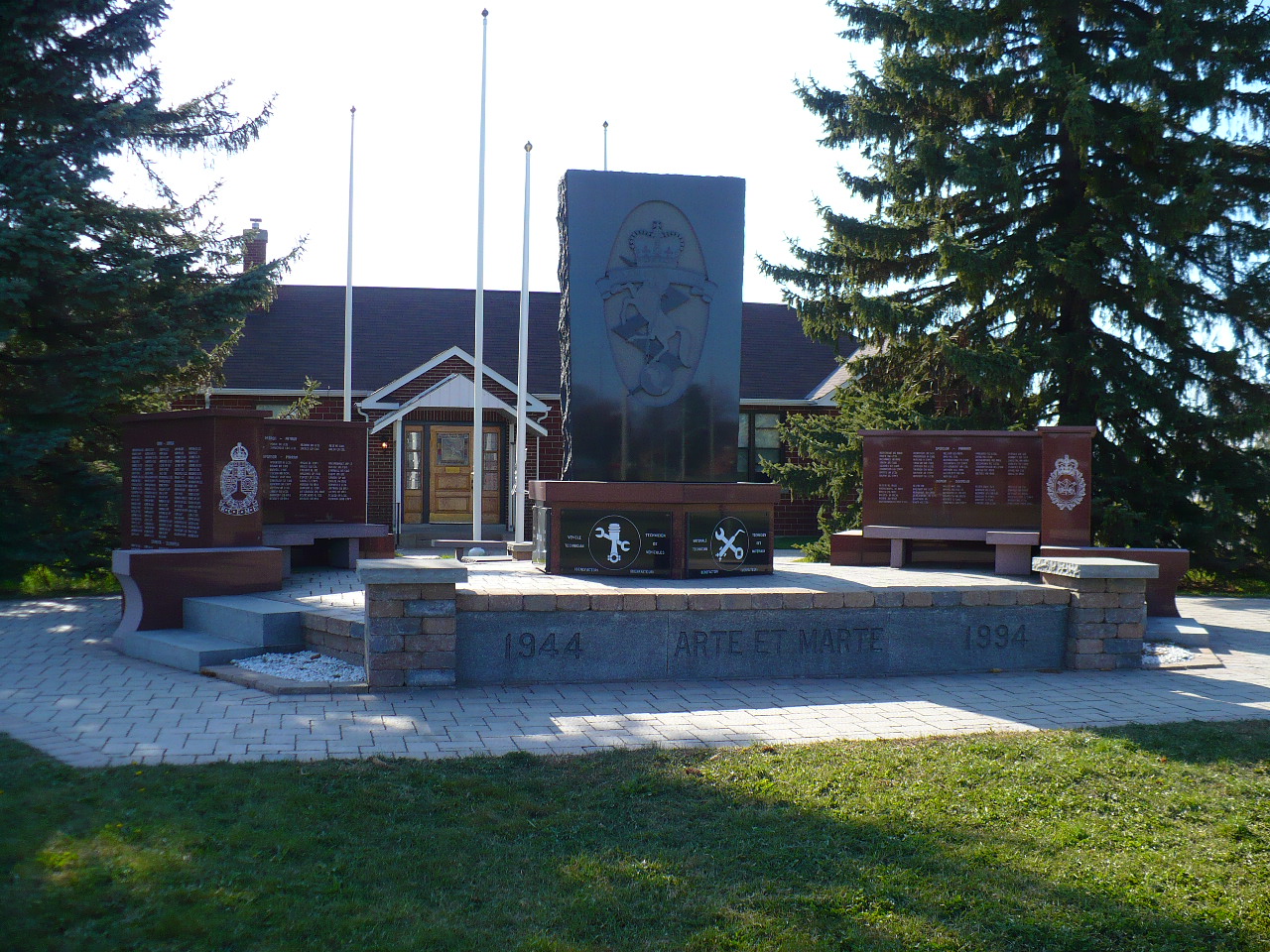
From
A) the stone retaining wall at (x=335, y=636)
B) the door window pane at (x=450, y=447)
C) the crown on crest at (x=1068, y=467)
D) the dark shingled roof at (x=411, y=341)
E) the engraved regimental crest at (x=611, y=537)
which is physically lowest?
the stone retaining wall at (x=335, y=636)

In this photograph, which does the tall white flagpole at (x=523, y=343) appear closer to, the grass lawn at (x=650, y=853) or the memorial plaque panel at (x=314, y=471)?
the memorial plaque panel at (x=314, y=471)

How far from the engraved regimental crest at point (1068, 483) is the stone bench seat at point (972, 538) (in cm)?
46

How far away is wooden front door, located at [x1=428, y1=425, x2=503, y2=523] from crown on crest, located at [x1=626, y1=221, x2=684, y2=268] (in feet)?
41.6

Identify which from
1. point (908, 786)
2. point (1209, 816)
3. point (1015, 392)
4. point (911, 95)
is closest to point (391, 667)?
point (908, 786)

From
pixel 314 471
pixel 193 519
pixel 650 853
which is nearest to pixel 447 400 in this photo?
pixel 314 471

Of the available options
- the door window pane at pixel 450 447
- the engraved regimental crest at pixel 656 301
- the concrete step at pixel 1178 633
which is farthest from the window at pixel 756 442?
the engraved regimental crest at pixel 656 301

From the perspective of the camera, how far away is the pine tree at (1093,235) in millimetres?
14828

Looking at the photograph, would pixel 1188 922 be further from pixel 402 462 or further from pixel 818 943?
pixel 402 462

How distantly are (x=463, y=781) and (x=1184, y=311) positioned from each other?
1457 centimetres

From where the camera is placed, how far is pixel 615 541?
9.19 meters

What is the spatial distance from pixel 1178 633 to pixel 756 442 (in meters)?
15.3

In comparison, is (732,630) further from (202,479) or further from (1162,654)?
(202,479)

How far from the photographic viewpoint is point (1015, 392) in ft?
50.1

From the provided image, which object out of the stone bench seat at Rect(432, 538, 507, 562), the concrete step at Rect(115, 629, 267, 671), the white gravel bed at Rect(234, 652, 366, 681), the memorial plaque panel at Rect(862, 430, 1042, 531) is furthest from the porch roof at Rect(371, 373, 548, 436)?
the white gravel bed at Rect(234, 652, 366, 681)
